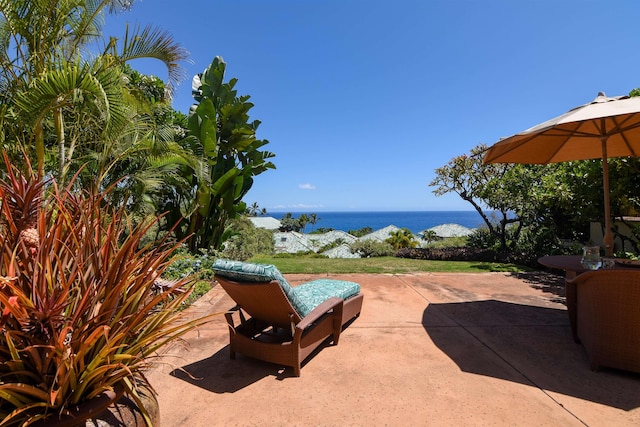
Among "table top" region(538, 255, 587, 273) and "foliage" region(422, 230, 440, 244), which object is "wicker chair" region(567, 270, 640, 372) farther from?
"foliage" region(422, 230, 440, 244)

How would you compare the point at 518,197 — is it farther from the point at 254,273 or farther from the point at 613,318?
the point at 254,273

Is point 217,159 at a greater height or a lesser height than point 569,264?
greater

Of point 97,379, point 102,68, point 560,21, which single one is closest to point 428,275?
point 560,21

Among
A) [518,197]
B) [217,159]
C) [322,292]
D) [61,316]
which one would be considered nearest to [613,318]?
[322,292]

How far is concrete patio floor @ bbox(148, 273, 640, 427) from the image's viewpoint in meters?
2.36

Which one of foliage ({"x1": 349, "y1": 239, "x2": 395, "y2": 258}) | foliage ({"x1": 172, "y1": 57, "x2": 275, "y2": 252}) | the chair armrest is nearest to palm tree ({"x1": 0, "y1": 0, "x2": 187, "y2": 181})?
foliage ({"x1": 172, "y1": 57, "x2": 275, "y2": 252})

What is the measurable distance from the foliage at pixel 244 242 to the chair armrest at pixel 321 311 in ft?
23.9

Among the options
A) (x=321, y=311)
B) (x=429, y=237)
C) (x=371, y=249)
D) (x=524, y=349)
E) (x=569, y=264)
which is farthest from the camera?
(x=429, y=237)

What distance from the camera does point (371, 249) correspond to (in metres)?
14.0

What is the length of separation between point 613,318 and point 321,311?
2685mm

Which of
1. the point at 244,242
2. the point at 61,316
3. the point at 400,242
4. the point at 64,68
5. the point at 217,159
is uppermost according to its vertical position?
Result: the point at 64,68

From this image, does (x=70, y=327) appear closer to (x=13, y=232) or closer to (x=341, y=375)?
(x=13, y=232)

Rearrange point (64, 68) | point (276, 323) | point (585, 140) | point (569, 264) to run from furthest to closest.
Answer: point (585, 140)
point (64, 68)
point (569, 264)
point (276, 323)

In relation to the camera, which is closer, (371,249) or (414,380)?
(414,380)
